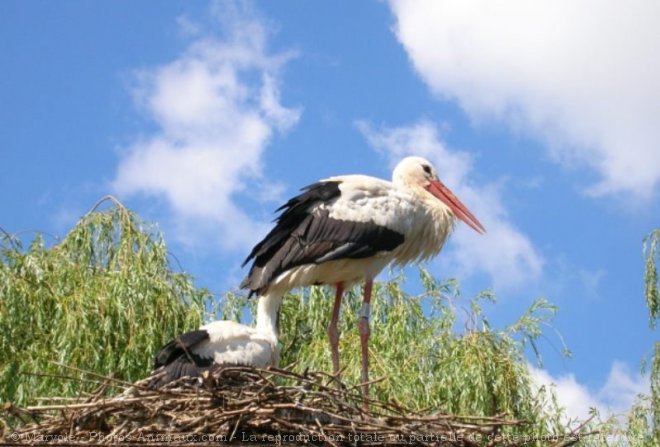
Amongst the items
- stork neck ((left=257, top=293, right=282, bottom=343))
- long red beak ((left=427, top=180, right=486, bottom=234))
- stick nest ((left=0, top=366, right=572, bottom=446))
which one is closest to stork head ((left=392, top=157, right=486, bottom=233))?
long red beak ((left=427, top=180, right=486, bottom=234))

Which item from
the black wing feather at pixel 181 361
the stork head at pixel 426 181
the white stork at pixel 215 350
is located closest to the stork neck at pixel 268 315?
the white stork at pixel 215 350

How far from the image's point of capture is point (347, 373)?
850cm

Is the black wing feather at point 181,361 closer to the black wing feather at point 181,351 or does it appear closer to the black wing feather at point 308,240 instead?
the black wing feather at point 181,351

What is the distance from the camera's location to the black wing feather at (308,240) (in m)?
6.97

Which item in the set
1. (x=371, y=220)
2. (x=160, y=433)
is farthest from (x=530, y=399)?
(x=160, y=433)

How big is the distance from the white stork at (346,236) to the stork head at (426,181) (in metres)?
0.06

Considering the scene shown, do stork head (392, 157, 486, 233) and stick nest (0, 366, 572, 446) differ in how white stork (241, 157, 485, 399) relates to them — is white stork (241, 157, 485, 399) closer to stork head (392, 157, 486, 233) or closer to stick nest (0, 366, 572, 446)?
stork head (392, 157, 486, 233)

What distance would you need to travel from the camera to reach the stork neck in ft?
21.8

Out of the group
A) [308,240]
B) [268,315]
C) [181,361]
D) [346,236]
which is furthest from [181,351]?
[346,236]

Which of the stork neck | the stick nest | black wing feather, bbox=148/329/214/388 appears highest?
the stork neck

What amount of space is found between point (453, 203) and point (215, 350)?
6.80 ft

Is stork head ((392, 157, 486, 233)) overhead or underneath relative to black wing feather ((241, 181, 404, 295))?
overhead

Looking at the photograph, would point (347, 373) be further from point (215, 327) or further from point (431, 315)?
point (215, 327)

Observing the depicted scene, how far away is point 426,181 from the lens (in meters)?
7.70
